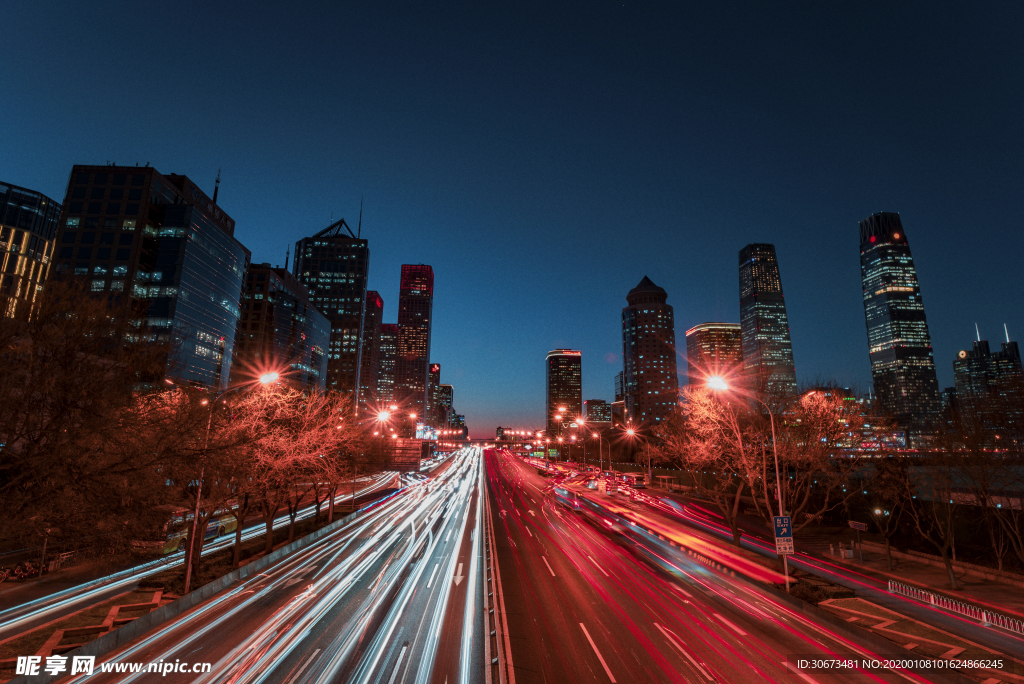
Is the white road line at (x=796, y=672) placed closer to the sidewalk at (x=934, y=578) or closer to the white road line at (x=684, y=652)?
the white road line at (x=684, y=652)

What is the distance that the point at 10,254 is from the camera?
11981cm

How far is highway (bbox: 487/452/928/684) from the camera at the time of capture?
12961mm

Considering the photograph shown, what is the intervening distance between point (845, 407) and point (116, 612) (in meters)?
38.2

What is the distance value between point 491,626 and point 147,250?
129409 mm

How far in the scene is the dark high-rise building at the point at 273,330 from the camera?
520ft

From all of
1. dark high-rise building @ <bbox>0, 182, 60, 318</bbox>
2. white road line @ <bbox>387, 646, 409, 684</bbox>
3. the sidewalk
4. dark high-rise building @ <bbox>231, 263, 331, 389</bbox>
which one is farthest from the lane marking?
dark high-rise building @ <bbox>0, 182, 60, 318</bbox>

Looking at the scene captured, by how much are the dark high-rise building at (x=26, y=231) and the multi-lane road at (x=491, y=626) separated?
145341 millimetres

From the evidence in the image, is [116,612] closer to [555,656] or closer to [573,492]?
[555,656]

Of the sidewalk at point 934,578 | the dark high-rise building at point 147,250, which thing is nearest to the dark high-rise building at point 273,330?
the dark high-rise building at point 147,250

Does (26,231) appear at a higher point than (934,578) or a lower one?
higher

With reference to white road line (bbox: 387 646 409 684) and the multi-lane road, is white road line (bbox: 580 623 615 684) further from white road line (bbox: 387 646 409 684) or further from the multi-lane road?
white road line (bbox: 387 646 409 684)

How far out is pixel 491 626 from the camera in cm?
1645

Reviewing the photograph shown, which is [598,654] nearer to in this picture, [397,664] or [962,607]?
[397,664]

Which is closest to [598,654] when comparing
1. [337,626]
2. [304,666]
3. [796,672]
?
[796,672]
